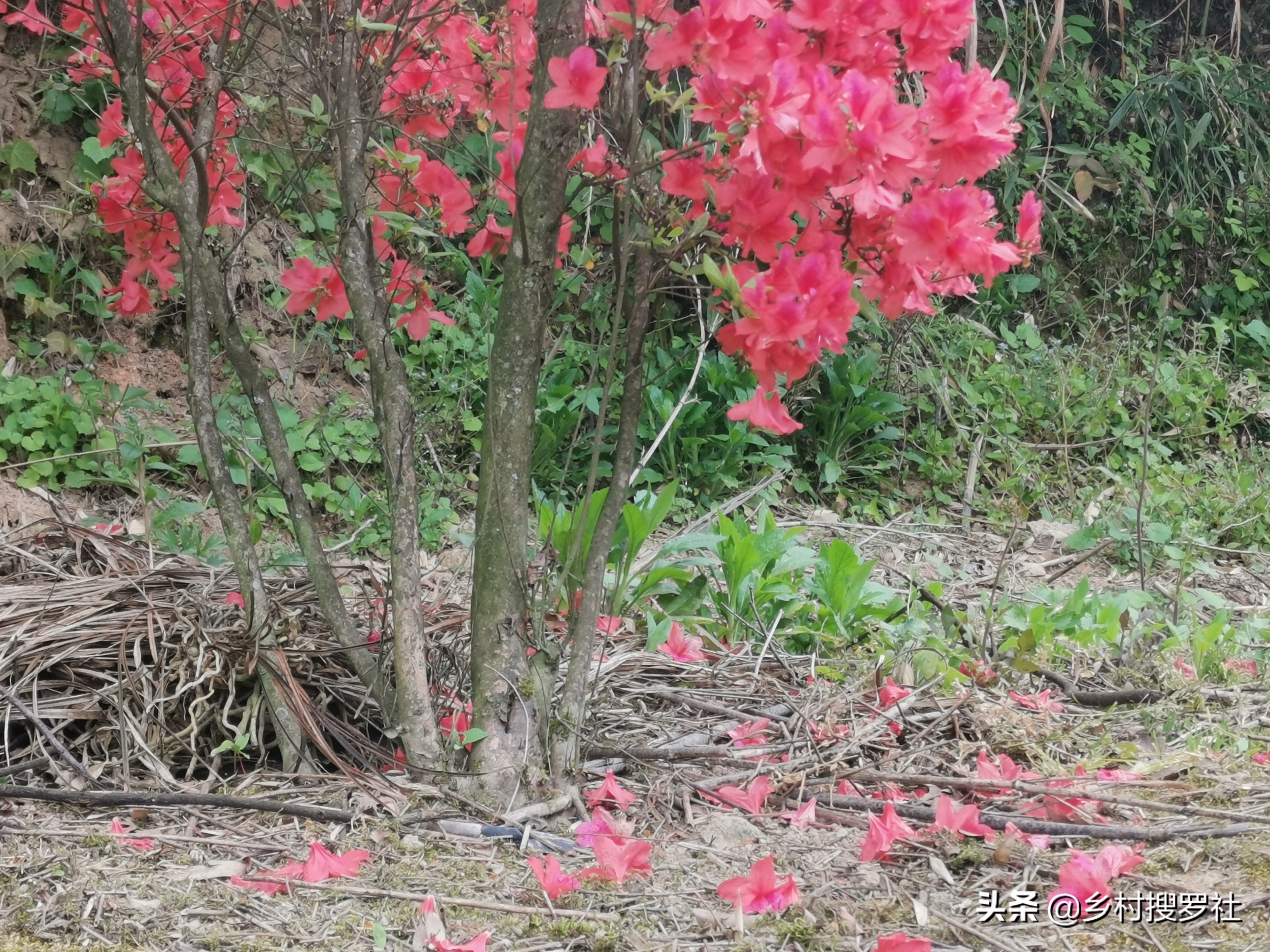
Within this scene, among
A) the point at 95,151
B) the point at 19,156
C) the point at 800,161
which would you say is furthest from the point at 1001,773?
the point at 19,156

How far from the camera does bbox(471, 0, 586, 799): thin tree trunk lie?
1.72 m

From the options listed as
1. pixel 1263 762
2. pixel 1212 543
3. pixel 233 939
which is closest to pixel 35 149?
pixel 233 939

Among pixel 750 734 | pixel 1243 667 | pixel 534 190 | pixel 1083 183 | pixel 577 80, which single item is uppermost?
pixel 577 80

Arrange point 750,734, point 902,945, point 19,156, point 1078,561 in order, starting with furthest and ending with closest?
point 19,156 → point 1078,561 → point 750,734 → point 902,945

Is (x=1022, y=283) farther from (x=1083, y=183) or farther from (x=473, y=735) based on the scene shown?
(x=473, y=735)

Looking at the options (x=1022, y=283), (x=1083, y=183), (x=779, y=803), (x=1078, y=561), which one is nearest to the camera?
(x=779, y=803)

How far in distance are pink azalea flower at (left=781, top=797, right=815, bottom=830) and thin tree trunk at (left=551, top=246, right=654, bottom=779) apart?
0.36 metres

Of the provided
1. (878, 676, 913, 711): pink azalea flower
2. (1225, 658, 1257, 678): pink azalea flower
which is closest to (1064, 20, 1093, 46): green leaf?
(1225, 658, 1257, 678): pink azalea flower

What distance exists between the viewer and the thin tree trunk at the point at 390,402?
5.83 feet

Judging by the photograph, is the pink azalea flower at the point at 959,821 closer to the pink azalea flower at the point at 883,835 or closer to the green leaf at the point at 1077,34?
the pink azalea flower at the point at 883,835

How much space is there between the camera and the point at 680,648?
2605 mm

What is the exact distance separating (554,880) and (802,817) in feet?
1.55

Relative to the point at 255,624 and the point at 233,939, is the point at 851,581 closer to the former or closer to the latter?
the point at 255,624

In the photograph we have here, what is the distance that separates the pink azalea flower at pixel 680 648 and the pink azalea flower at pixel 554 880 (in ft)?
3.20
